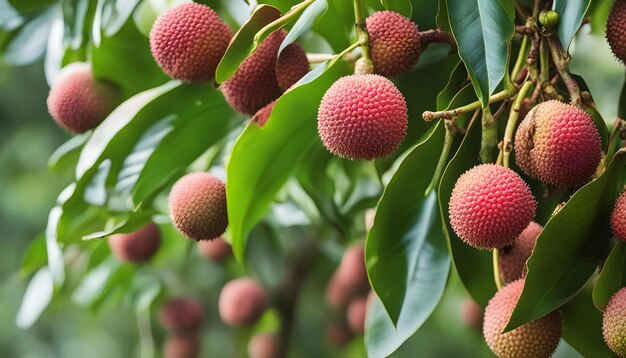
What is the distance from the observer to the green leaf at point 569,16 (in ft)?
2.53

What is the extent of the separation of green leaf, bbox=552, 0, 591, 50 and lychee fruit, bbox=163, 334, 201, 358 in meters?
1.15

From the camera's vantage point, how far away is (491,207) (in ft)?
2.45

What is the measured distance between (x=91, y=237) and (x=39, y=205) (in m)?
2.08

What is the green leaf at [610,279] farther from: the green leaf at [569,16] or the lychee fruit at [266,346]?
the lychee fruit at [266,346]

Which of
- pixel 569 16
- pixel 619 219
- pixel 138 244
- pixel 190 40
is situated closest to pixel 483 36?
pixel 569 16

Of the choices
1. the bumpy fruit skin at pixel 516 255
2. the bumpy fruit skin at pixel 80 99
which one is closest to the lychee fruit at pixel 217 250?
the bumpy fruit skin at pixel 80 99

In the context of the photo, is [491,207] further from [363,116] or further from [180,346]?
[180,346]

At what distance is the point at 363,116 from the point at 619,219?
22 cm

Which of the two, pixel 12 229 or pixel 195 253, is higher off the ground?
pixel 195 253

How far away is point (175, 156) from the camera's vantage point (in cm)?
109

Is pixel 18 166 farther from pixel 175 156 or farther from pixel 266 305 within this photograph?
pixel 175 156

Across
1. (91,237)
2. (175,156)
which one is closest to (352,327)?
(175,156)

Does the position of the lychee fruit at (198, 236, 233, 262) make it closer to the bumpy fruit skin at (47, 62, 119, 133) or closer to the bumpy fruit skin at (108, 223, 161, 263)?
the bumpy fruit skin at (108, 223, 161, 263)

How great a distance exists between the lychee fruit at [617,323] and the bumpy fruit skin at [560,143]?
10cm
